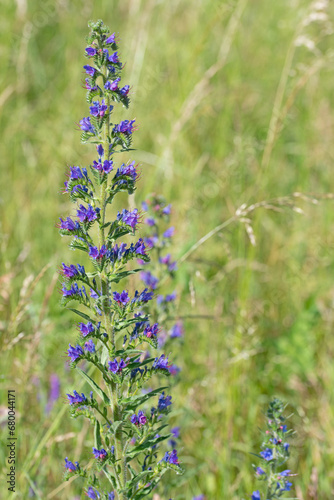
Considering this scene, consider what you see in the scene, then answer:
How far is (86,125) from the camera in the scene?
1907 mm

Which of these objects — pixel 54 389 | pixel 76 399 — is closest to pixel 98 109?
pixel 76 399

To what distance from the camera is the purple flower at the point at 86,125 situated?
1.90 metres

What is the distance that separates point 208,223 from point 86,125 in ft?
9.91

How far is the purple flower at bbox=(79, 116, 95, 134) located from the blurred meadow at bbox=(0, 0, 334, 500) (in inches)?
37.8

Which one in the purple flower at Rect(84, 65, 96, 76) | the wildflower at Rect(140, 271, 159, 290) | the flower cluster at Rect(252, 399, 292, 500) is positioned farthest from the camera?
the wildflower at Rect(140, 271, 159, 290)

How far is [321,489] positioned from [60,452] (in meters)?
1.43

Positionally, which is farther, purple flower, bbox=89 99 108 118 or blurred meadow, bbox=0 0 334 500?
blurred meadow, bbox=0 0 334 500

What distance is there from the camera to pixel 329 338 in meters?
4.06

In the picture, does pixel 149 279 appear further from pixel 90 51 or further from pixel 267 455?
pixel 90 51

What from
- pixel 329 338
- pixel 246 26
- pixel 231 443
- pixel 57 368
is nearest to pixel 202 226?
pixel 329 338

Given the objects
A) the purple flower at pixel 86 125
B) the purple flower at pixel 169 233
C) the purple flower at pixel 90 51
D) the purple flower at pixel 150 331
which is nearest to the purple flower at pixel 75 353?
the purple flower at pixel 150 331

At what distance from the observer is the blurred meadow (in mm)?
3131

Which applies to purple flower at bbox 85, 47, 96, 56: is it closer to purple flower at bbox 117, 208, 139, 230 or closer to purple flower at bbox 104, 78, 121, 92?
purple flower at bbox 104, 78, 121, 92

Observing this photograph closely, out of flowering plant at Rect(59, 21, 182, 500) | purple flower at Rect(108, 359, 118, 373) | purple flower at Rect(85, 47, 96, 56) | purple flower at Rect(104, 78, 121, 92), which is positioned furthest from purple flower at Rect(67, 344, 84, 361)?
purple flower at Rect(85, 47, 96, 56)
